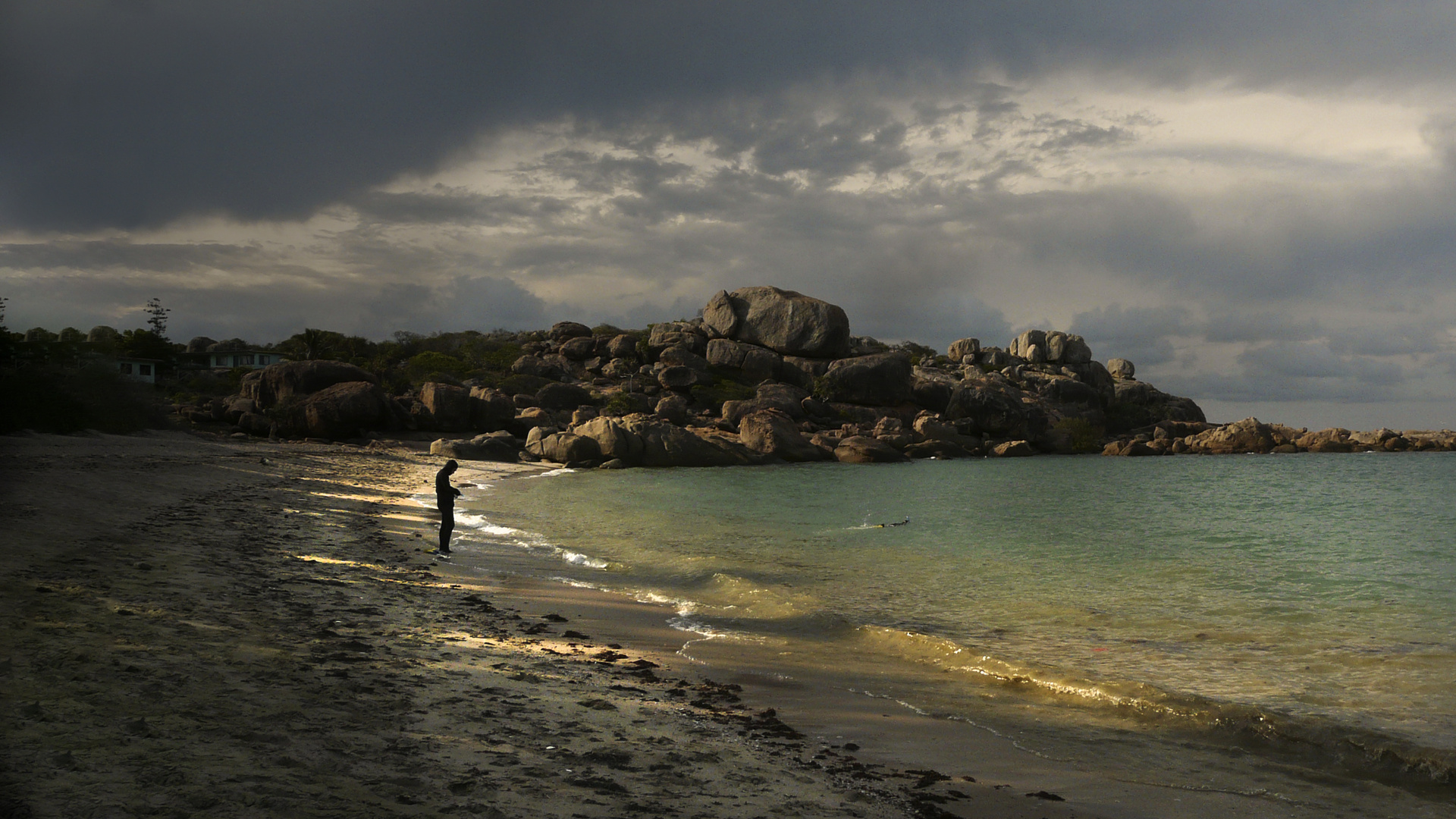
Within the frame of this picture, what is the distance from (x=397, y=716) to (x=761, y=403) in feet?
204

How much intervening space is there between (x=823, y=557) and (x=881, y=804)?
1264cm

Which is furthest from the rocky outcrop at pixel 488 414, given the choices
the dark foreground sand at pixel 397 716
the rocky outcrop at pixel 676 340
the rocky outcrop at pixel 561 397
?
the dark foreground sand at pixel 397 716

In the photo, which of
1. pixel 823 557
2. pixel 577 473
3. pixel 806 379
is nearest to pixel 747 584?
pixel 823 557

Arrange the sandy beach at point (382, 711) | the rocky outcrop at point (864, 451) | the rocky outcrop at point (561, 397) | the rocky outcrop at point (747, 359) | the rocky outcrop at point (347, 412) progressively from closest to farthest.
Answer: the sandy beach at point (382, 711)
the rocky outcrop at point (347, 412)
the rocky outcrop at point (864, 451)
the rocky outcrop at point (561, 397)
the rocky outcrop at point (747, 359)

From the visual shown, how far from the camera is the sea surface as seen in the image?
6582 millimetres

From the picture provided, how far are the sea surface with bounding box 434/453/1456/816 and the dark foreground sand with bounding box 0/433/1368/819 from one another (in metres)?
1.04

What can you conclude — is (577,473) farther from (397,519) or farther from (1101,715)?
(1101,715)

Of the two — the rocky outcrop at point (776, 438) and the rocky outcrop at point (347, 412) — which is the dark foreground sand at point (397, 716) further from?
the rocky outcrop at point (776, 438)

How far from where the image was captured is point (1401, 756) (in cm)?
624

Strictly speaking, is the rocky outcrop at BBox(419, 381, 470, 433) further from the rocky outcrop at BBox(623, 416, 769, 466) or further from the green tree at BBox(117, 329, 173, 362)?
the green tree at BBox(117, 329, 173, 362)

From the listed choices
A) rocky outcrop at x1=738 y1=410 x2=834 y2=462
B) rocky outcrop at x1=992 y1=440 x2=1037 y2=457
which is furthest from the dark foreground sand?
rocky outcrop at x1=992 y1=440 x2=1037 y2=457

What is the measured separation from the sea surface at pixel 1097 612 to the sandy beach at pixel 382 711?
1331 mm

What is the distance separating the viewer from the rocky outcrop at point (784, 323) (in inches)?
3246

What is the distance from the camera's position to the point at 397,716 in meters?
5.06
